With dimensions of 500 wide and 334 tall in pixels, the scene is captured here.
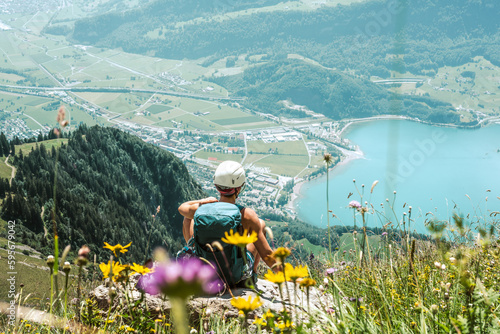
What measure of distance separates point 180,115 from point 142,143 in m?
70.4

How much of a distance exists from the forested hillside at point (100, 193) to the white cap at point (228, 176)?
84.2ft

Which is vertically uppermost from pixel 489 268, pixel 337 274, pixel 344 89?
pixel 344 89

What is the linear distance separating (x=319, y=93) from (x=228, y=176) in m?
156

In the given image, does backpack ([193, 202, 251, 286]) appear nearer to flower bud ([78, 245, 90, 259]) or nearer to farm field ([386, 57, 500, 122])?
flower bud ([78, 245, 90, 259])

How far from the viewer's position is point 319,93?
153000mm

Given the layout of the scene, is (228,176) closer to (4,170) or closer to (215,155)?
(4,170)

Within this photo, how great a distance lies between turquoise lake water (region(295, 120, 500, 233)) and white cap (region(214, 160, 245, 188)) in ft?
191

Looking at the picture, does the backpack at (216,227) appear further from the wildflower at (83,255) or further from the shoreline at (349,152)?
the shoreline at (349,152)

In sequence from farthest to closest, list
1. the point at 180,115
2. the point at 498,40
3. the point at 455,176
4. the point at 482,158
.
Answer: the point at 498,40 < the point at 180,115 < the point at 482,158 < the point at 455,176

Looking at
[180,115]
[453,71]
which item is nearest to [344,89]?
[453,71]

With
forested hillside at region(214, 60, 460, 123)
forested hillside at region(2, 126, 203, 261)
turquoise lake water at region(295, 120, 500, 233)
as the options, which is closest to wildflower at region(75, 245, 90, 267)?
forested hillside at region(2, 126, 203, 261)

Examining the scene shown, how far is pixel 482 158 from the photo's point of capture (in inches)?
3556

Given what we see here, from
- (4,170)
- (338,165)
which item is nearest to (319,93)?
(338,165)

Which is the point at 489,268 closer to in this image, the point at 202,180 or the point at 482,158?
the point at 202,180
